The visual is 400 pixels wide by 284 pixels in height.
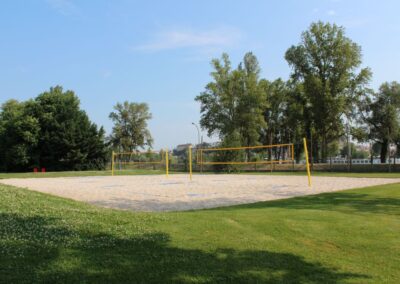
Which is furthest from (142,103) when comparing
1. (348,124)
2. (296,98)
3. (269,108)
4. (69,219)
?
(69,219)

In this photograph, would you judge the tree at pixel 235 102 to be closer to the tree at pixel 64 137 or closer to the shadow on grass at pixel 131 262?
the tree at pixel 64 137

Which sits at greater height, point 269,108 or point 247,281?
point 269,108

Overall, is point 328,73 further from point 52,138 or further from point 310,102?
point 52,138

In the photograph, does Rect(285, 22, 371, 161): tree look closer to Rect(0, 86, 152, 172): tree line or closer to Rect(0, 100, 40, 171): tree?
Rect(0, 86, 152, 172): tree line

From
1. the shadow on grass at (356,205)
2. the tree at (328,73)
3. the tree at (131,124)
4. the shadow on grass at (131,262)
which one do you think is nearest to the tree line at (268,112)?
the tree at (328,73)

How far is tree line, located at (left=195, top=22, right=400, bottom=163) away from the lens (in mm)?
42469

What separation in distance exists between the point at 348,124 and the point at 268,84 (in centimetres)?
1713

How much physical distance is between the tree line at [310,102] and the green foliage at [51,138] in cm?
1722

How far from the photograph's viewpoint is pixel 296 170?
121 feet

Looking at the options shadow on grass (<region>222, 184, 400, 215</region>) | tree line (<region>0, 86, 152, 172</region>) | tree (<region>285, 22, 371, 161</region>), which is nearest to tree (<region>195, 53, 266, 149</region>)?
tree (<region>285, 22, 371, 161</region>)

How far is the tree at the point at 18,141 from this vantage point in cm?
4988

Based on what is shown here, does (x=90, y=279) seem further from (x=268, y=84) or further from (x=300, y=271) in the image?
(x=268, y=84)

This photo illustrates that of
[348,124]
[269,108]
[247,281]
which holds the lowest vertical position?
[247,281]

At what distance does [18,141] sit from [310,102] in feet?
124
